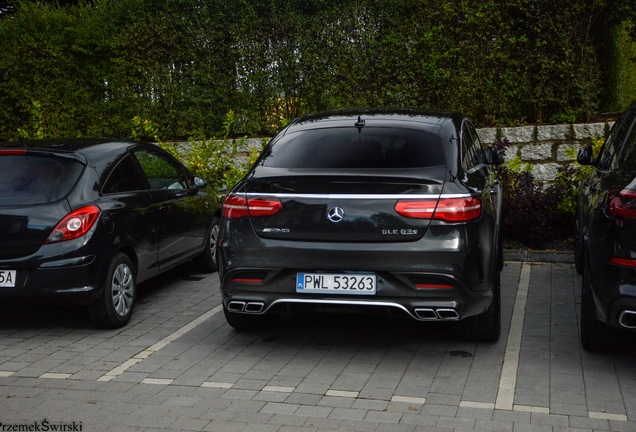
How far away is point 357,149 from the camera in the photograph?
20.1 ft

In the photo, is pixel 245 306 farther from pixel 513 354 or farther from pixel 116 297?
pixel 513 354

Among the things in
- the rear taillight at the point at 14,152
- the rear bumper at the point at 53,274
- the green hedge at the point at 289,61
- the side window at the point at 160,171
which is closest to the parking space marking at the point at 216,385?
the rear bumper at the point at 53,274

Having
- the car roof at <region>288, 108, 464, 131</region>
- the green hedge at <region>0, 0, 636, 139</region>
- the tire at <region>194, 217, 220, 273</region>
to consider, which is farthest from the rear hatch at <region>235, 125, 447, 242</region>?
the green hedge at <region>0, 0, 636, 139</region>

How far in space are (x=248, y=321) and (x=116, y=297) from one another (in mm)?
1167

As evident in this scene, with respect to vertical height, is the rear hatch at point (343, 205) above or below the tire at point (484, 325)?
above

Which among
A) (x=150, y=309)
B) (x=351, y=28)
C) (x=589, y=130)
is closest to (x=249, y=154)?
(x=351, y=28)

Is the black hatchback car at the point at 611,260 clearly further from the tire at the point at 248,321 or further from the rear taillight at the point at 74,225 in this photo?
the rear taillight at the point at 74,225

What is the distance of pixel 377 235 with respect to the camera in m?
5.57

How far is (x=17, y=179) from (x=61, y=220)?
1.89ft

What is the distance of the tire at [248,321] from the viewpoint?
21.9 ft

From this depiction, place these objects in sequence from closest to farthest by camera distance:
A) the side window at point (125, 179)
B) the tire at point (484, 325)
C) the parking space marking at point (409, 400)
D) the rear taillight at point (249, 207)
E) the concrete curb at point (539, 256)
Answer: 1. the parking space marking at point (409, 400)
2. the rear taillight at point (249, 207)
3. the tire at point (484, 325)
4. the side window at point (125, 179)
5. the concrete curb at point (539, 256)

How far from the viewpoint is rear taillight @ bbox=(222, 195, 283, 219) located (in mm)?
5789

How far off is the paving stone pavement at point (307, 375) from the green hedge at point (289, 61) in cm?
607

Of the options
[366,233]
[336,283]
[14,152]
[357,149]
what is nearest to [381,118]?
[357,149]
